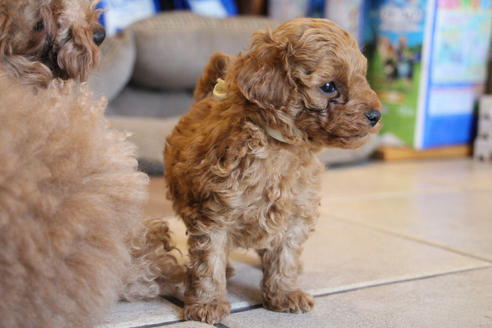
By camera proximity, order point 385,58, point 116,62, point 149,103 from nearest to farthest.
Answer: point 116,62
point 149,103
point 385,58

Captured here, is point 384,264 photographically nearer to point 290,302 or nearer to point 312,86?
point 290,302

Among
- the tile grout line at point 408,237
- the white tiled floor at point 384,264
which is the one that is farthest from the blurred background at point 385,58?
the tile grout line at point 408,237

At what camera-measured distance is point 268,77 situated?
133 cm

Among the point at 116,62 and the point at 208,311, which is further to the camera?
the point at 116,62

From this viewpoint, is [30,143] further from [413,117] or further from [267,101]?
[413,117]

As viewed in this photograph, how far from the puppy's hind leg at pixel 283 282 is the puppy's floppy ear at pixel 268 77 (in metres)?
0.34

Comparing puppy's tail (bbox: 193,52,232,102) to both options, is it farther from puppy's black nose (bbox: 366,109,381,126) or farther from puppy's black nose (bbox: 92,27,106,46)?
puppy's black nose (bbox: 366,109,381,126)

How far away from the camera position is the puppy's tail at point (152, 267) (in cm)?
146

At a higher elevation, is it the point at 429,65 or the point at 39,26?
the point at 39,26

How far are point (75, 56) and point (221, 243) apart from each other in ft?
1.67

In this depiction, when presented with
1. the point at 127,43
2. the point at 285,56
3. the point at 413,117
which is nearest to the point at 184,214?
the point at 285,56

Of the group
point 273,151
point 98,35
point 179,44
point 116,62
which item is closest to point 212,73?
point 98,35

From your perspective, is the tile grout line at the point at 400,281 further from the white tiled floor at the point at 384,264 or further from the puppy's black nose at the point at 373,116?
the puppy's black nose at the point at 373,116

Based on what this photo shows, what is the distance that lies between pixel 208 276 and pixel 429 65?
2611 millimetres
